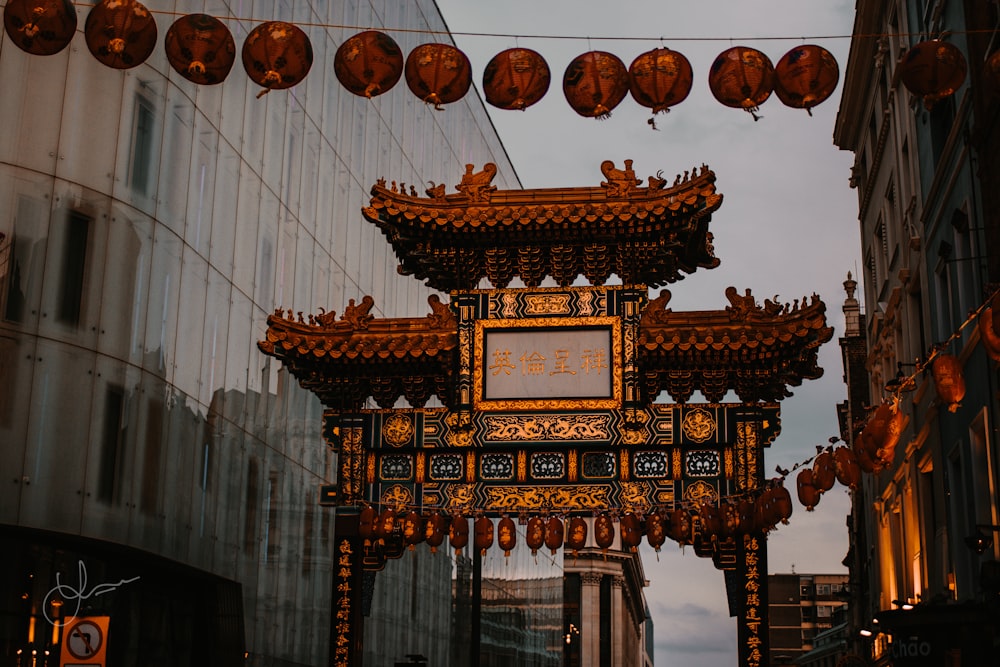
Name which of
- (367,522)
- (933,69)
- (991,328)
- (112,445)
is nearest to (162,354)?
(112,445)

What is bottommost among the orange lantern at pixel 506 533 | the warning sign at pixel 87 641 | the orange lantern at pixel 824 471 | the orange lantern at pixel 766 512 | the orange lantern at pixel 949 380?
the warning sign at pixel 87 641

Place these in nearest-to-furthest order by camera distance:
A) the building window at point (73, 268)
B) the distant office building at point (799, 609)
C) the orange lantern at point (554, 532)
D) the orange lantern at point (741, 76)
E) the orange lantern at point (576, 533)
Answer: the orange lantern at point (741, 76) → the orange lantern at point (554, 532) → the orange lantern at point (576, 533) → the building window at point (73, 268) → the distant office building at point (799, 609)

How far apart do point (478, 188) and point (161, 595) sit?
957 centimetres

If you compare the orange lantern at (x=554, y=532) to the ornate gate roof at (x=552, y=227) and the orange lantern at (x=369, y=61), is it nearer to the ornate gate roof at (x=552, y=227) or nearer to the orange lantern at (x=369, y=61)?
the ornate gate roof at (x=552, y=227)

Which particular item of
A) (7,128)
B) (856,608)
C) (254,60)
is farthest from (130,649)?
(856,608)

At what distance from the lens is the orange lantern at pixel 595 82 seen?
14055 mm

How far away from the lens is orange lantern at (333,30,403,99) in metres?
13.7

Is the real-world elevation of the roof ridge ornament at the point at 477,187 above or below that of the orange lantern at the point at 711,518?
above

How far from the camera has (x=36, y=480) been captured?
18625mm

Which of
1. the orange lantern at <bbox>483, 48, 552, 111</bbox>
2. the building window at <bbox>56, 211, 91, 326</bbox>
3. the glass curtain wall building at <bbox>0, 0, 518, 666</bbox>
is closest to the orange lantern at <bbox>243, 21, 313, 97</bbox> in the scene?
the glass curtain wall building at <bbox>0, 0, 518, 666</bbox>

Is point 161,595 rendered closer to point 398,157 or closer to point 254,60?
point 254,60

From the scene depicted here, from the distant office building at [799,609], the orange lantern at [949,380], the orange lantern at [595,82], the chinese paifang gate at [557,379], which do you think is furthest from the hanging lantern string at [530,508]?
the distant office building at [799,609]

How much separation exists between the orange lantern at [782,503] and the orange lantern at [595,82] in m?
5.49

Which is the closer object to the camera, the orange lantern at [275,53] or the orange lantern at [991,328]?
the orange lantern at [991,328]
